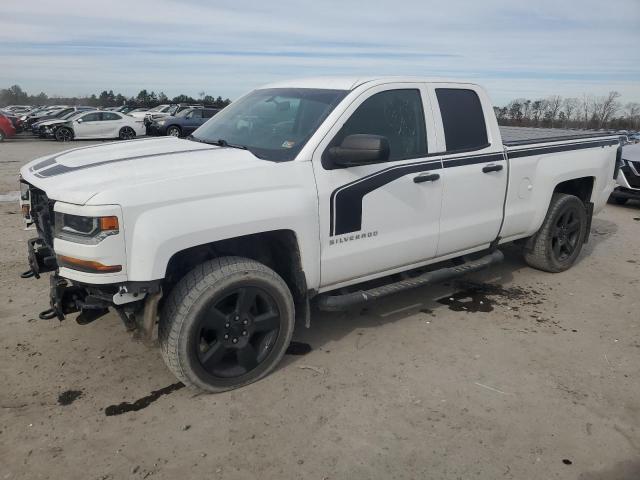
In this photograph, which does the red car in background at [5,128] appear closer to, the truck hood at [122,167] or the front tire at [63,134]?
the front tire at [63,134]

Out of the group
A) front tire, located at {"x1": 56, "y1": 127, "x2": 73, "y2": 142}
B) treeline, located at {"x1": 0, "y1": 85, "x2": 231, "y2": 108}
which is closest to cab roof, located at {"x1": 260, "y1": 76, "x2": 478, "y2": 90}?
front tire, located at {"x1": 56, "y1": 127, "x2": 73, "y2": 142}

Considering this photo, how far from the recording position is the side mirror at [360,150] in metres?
3.30

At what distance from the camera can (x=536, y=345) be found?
4.09 m

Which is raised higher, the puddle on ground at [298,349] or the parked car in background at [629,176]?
the parked car in background at [629,176]

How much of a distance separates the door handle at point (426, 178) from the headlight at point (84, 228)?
2.15m

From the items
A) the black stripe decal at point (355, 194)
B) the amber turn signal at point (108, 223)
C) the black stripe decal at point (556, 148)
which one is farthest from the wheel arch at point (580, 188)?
the amber turn signal at point (108, 223)

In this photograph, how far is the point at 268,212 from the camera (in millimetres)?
3197

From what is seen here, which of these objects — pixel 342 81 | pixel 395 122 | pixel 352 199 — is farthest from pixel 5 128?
pixel 352 199

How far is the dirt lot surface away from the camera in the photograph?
9.04 ft

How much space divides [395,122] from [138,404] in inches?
104

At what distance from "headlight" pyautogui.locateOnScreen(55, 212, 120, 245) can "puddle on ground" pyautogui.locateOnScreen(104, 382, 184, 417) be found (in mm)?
1078

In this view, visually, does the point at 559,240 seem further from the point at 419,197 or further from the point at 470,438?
the point at 470,438

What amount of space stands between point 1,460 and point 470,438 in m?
2.50

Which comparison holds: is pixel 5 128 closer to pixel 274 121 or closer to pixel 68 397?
pixel 274 121
